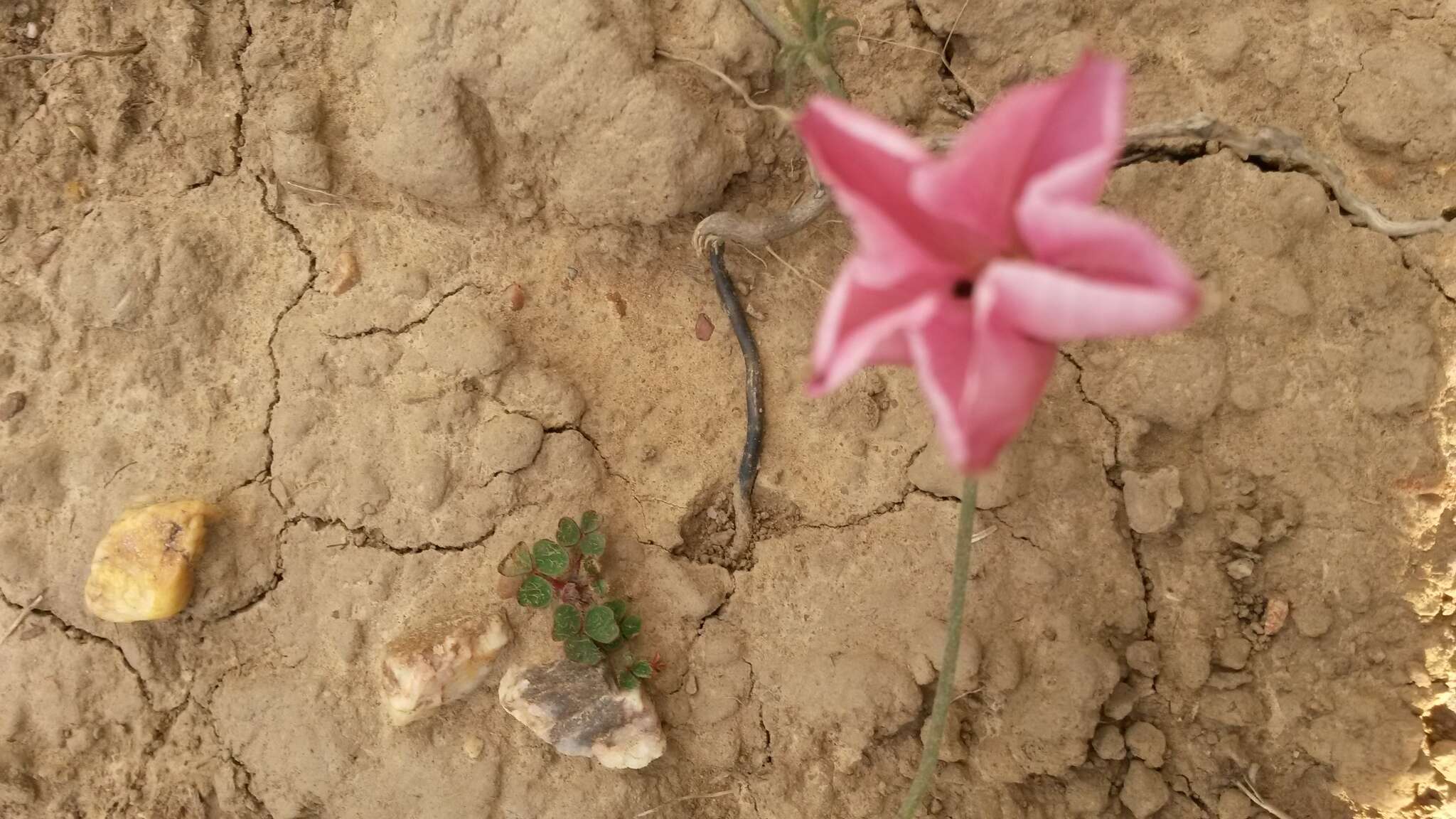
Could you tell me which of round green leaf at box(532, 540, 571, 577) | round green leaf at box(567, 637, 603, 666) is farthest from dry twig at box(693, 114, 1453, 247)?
round green leaf at box(567, 637, 603, 666)

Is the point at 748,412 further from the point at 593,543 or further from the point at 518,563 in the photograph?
the point at 518,563

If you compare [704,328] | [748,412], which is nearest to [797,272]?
[704,328]

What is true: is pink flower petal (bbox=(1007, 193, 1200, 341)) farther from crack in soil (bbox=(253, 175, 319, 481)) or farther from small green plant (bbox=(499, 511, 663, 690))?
crack in soil (bbox=(253, 175, 319, 481))

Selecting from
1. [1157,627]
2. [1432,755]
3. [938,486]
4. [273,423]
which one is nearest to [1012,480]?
[938,486]

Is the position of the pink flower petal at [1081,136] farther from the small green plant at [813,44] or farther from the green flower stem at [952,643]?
the small green plant at [813,44]

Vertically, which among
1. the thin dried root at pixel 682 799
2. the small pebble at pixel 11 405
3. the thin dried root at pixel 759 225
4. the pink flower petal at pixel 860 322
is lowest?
the thin dried root at pixel 682 799

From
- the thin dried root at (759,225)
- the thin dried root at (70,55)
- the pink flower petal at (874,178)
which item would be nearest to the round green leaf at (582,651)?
the thin dried root at (759,225)
